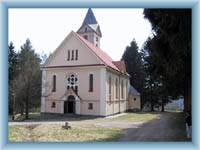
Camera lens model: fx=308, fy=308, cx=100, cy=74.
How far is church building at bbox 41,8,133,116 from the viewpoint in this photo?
27219mm

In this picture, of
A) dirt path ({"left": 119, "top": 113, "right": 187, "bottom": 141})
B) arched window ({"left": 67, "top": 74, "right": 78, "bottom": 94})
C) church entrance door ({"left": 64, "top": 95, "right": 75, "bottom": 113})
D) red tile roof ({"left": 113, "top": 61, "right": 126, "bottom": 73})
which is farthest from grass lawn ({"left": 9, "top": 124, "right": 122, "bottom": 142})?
red tile roof ({"left": 113, "top": 61, "right": 126, "bottom": 73})

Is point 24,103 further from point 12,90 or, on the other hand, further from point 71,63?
point 71,63

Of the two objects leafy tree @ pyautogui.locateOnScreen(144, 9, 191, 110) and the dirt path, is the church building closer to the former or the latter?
the dirt path

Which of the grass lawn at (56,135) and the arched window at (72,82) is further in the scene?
the arched window at (72,82)

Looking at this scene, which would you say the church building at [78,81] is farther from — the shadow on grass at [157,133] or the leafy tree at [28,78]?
the shadow on grass at [157,133]

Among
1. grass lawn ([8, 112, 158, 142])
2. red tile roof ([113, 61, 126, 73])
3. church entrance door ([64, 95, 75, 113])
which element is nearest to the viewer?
grass lawn ([8, 112, 158, 142])

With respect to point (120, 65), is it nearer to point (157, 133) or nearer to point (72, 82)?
point (72, 82)

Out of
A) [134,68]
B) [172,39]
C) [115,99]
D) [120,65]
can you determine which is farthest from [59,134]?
[134,68]

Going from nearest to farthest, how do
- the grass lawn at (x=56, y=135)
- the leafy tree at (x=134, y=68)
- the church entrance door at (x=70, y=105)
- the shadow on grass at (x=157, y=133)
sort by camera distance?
the grass lawn at (x=56, y=135) → the shadow on grass at (x=157, y=133) → the church entrance door at (x=70, y=105) → the leafy tree at (x=134, y=68)

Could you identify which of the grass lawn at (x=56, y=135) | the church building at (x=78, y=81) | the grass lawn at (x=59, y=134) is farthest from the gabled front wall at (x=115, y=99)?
the grass lawn at (x=56, y=135)

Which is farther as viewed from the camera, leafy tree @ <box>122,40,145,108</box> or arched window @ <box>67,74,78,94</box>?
leafy tree @ <box>122,40,145,108</box>

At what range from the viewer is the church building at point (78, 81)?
89.3 ft
